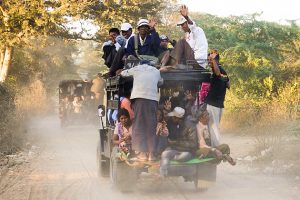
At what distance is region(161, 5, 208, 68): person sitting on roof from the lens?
877 cm

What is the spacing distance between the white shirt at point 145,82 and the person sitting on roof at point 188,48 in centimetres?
Result: 56

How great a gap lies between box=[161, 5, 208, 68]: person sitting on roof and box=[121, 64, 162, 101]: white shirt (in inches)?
22.2

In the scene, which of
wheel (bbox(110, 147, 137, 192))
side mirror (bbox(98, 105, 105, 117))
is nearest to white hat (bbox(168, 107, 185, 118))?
wheel (bbox(110, 147, 137, 192))

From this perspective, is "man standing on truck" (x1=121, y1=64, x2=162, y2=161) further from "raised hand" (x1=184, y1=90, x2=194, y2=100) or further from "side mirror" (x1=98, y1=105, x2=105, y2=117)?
"side mirror" (x1=98, y1=105, x2=105, y2=117)

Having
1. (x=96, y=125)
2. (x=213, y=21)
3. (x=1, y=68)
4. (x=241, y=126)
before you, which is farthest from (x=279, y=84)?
(x=1, y=68)

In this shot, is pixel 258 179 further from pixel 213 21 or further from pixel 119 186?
pixel 213 21

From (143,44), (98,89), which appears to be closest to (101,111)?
(143,44)

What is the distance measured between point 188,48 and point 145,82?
1.14 m

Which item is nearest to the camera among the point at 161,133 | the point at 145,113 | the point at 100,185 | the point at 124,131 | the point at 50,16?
the point at 145,113

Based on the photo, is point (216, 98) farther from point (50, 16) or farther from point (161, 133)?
point (50, 16)

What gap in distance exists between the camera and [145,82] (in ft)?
26.7

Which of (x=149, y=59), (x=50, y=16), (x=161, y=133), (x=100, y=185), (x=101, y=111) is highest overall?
(x=50, y=16)

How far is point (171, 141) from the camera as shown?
28.1ft

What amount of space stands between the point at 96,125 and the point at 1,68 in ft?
17.2
